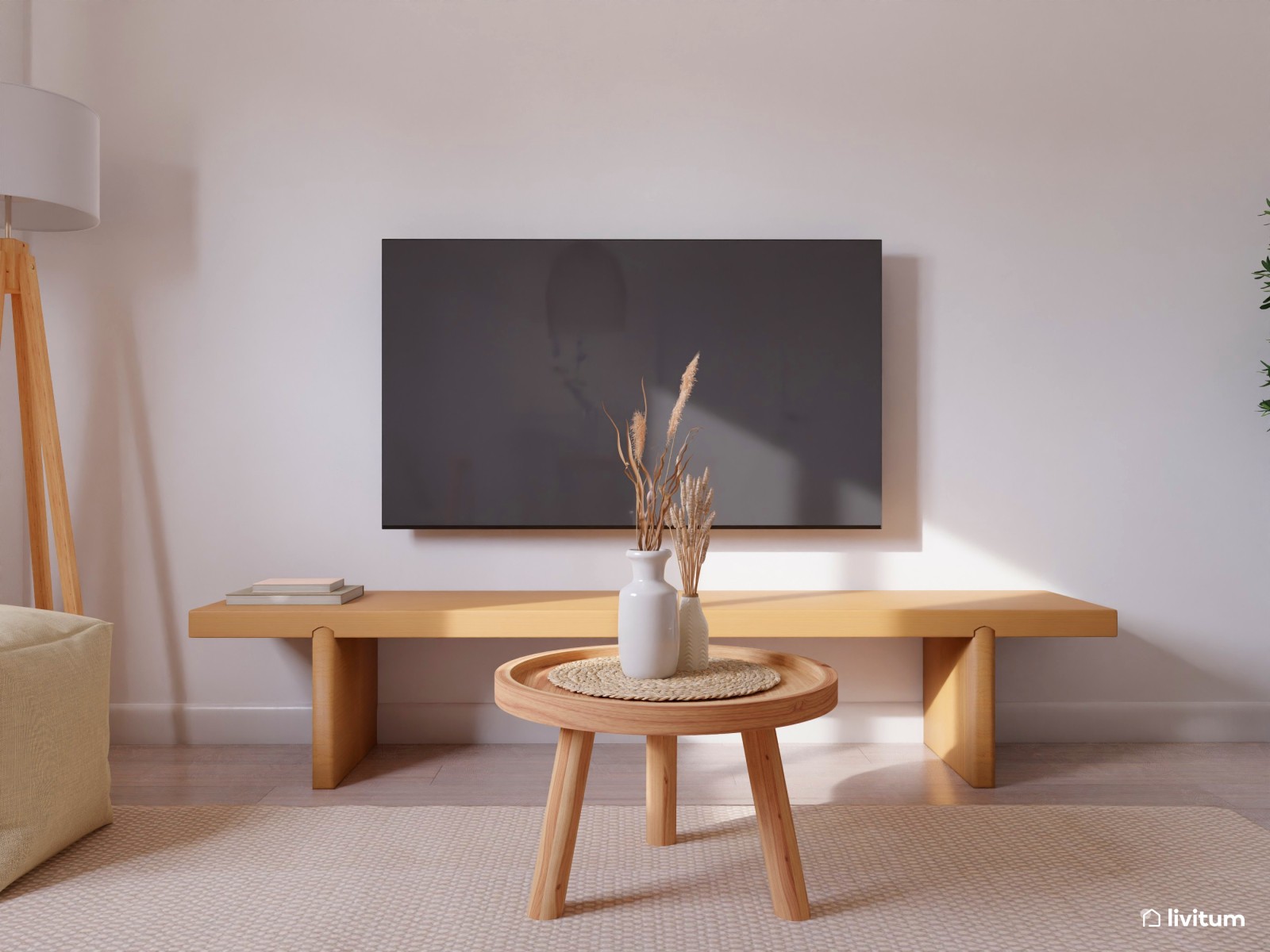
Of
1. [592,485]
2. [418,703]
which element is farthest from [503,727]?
[592,485]

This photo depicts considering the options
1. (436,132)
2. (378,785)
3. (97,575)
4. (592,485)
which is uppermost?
(436,132)

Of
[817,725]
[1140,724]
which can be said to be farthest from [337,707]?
[1140,724]

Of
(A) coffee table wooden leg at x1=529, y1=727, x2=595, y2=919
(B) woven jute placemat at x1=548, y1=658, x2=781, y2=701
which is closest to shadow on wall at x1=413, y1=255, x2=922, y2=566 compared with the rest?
(B) woven jute placemat at x1=548, y1=658, x2=781, y2=701

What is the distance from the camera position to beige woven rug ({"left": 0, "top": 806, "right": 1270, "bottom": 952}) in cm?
155

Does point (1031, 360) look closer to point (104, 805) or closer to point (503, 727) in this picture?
point (503, 727)

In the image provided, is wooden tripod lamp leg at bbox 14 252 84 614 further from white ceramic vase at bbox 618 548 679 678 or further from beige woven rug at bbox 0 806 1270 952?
white ceramic vase at bbox 618 548 679 678

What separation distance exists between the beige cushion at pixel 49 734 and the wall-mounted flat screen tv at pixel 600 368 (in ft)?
3.33

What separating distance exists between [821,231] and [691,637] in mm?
1699

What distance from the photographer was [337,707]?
8.07 feet

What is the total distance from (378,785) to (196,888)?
0.73m

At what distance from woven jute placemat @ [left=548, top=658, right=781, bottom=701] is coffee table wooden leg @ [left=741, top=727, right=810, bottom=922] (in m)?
0.10

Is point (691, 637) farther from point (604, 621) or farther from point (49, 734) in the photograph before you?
point (49, 734)

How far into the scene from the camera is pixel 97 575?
2875mm

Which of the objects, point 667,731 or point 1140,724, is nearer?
point 667,731
